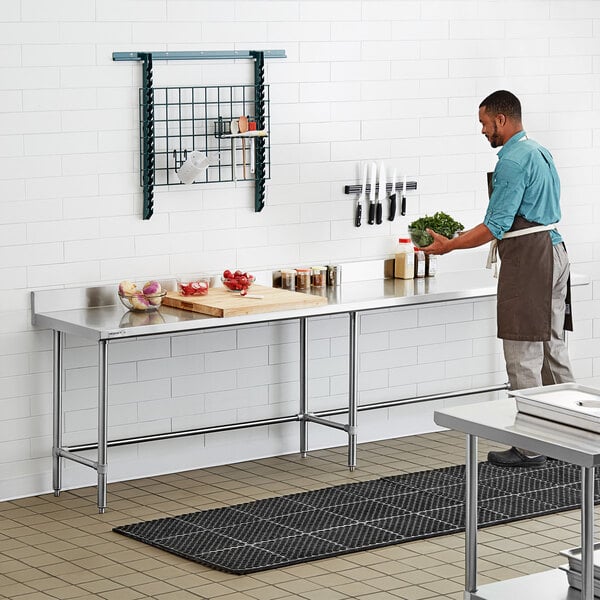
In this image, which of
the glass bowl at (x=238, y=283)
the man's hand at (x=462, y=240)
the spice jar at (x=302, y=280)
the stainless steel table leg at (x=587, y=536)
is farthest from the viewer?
the spice jar at (x=302, y=280)

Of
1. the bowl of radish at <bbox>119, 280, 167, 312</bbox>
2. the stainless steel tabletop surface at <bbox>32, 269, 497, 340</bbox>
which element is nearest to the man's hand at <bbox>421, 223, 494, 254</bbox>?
the stainless steel tabletop surface at <bbox>32, 269, 497, 340</bbox>

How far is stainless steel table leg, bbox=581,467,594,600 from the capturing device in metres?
3.94

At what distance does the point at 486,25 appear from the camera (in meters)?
7.74

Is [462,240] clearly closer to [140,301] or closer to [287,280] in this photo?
[287,280]

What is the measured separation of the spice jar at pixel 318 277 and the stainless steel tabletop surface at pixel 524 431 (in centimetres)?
281

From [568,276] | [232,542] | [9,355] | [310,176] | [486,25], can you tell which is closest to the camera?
[232,542]

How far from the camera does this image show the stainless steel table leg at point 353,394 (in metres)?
6.84

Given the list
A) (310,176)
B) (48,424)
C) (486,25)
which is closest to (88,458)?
(48,424)

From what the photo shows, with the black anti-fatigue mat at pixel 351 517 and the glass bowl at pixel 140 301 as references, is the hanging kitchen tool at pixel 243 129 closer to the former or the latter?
the glass bowl at pixel 140 301

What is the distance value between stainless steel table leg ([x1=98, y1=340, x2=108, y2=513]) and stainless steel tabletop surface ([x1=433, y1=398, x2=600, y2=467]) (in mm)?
2165

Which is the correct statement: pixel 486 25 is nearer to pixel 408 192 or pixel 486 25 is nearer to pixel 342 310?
pixel 408 192

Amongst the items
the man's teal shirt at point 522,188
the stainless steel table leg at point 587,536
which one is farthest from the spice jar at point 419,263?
the stainless steel table leg at point 587,536

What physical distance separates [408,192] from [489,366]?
1.24 m

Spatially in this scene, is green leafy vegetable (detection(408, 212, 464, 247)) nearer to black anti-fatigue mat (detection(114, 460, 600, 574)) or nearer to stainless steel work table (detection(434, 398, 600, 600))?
black anti-fatigue mat (detection(114, 460, 600, 574))
